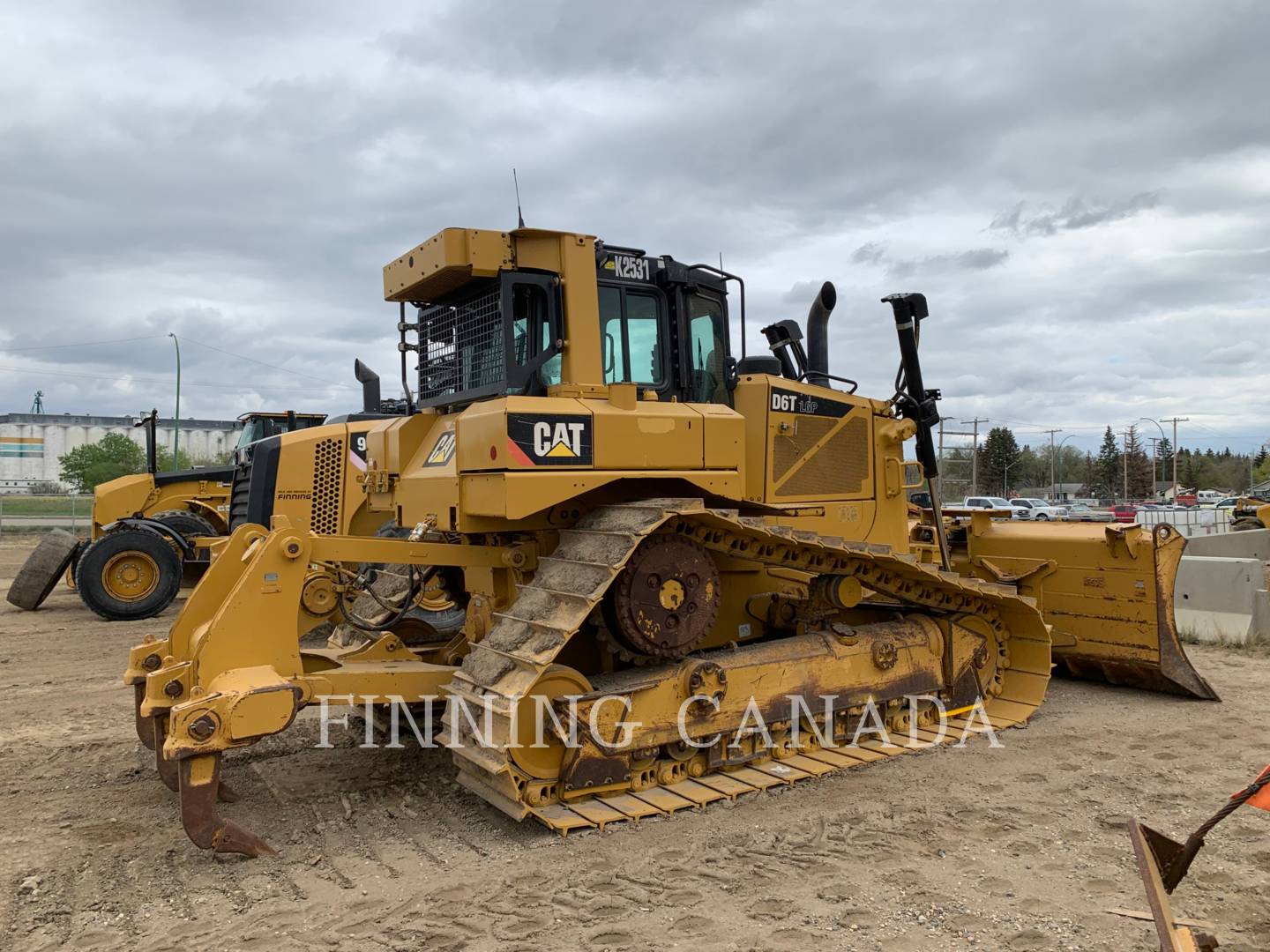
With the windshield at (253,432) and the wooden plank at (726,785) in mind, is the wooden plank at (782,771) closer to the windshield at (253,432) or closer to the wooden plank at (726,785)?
the wooden plank at (726,785)

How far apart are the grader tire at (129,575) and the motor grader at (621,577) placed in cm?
714

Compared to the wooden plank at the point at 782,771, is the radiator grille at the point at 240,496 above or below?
above

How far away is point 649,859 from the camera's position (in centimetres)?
484

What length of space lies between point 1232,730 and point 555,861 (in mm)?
5332

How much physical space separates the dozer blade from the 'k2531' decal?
470 cm

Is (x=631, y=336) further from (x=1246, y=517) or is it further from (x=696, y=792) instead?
(x=1246, y=517)

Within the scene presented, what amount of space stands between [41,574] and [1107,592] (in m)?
14.0

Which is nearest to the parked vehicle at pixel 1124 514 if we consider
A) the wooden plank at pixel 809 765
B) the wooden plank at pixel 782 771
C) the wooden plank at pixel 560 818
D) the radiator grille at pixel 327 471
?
the radiator grille at pixel 327 471

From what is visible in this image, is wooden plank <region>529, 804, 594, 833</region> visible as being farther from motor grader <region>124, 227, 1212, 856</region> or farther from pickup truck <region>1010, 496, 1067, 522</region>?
pickup truck <region>1010, 496, 1067, 522</region>

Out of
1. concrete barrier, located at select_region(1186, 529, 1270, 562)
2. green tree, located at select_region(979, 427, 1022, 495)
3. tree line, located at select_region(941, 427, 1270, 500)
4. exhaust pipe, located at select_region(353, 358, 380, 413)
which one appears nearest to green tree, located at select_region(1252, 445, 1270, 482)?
tree line, located at select_region(941, 427, 1270, 500)

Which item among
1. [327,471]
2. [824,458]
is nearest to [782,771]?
[824,458]

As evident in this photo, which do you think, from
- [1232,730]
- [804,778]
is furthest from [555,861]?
[1232,730]

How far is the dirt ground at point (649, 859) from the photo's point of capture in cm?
411

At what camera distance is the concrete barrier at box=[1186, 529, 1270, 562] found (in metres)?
14.6
